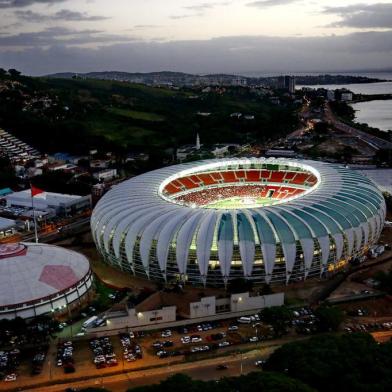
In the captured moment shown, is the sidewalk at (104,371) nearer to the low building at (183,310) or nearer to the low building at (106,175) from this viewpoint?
the low building at (183,310)

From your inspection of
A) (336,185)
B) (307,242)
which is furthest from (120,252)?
(336,185)

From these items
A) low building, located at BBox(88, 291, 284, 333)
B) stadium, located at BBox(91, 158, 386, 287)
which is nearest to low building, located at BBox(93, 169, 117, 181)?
stadium, located at BBox(91, 158, 386, 287)

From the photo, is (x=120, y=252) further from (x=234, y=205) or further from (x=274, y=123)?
(x=274, y=123)

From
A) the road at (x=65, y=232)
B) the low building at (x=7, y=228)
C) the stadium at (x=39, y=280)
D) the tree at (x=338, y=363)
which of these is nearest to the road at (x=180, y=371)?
the tree at (x=338, y=363)

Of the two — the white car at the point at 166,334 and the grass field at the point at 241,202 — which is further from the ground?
the grass field at the point at 241,202

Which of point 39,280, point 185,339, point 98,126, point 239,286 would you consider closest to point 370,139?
point 98,126

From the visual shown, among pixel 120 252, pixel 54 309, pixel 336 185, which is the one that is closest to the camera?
pixel 54 309

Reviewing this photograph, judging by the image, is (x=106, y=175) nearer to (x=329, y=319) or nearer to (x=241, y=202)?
(x=241, y=202)

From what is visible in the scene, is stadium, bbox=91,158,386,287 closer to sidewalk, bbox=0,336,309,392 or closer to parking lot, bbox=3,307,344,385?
parking lot, bbox=3,307,344,385
